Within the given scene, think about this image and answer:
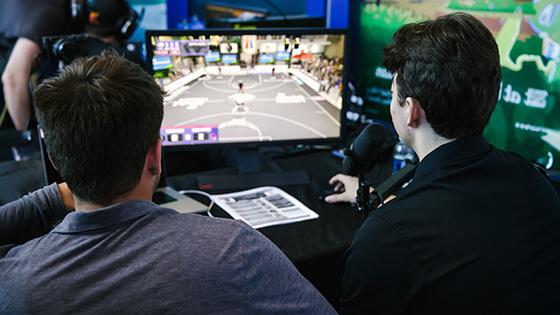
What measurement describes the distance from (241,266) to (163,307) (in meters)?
0.12

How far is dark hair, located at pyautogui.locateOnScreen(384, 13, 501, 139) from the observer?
1.03 m

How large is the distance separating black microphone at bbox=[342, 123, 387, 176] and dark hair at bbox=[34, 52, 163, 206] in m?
0.75

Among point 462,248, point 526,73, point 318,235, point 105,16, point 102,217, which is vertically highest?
point 105,16

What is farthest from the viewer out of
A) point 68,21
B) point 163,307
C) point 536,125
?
point 68,21

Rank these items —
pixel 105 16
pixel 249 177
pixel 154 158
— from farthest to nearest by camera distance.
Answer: pixel 105 16 → pixel 249 177 → pixel 154 158

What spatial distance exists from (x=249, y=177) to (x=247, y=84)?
0.33m

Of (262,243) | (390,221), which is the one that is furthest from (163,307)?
(390,221)

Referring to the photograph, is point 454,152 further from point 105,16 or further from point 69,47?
point 105,16

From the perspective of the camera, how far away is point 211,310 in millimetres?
717

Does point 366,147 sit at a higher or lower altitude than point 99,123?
lower

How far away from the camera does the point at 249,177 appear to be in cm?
184

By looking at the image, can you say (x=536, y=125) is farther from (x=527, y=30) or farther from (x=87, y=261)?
(x=87, y=261)

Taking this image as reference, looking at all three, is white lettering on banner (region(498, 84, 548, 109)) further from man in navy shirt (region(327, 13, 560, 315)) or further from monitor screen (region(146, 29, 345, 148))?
man in navy shirt (region(327, 13, 560, 315))

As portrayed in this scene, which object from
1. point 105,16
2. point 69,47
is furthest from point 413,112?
point 105,16
